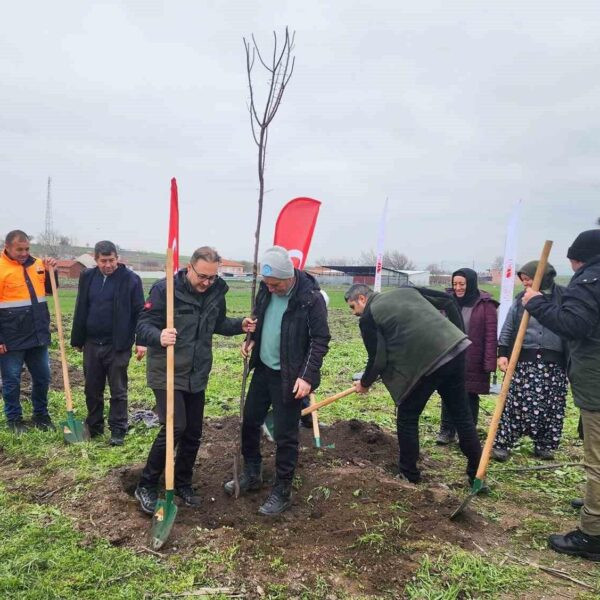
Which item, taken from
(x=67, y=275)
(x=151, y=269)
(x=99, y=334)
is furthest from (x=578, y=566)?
(x=151, y=269)

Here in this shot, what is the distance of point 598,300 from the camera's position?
3117 mm

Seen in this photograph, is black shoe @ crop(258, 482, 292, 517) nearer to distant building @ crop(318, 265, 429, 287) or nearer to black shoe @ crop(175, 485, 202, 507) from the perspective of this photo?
black shoe @ crop(175, 485, 202, 507)

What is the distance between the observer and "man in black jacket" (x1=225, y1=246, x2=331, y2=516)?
3.62 metres

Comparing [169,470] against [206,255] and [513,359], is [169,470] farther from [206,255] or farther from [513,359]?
[513,359]

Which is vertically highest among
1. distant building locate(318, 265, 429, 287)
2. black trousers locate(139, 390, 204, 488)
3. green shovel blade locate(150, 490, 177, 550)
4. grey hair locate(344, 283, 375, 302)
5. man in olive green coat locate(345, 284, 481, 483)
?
grey hair locate(344, 283, 375, 302)

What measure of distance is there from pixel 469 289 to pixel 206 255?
328cm

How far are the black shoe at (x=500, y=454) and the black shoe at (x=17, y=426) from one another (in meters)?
5.12

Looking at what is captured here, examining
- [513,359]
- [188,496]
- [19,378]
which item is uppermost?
[513,359]

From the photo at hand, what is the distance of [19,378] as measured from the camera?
5.44 m

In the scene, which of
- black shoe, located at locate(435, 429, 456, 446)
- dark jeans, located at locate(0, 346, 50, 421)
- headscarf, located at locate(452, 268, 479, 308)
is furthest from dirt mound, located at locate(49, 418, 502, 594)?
headscarf, located at locate(452, 268, 479, 308)

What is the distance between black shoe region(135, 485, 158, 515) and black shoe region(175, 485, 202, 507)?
266 millimetres

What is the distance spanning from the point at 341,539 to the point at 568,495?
236cm

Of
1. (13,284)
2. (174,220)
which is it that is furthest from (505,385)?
(13,284)

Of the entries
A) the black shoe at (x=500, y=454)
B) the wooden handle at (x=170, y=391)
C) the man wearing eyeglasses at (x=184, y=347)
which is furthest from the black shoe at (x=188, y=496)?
the black shoe at (x=500, y=454)
